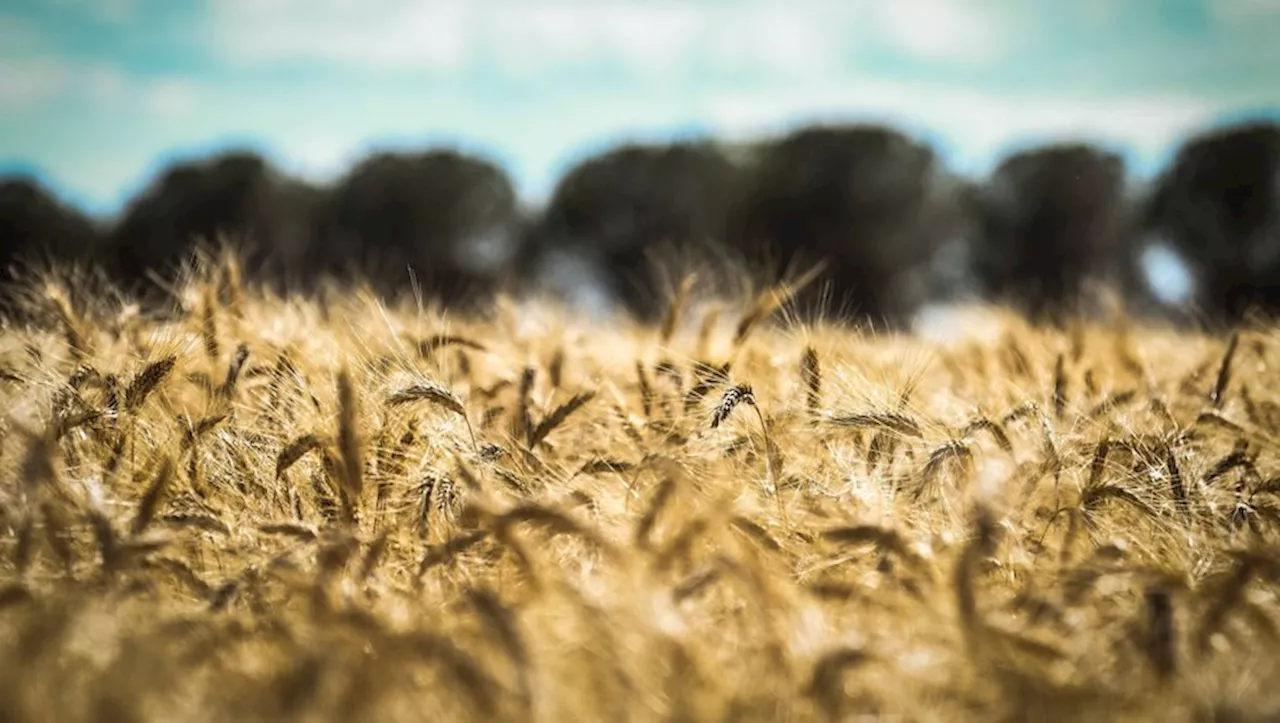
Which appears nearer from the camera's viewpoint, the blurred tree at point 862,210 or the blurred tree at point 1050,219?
the blurred tree at point 862,210

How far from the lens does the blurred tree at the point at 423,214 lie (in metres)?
24.8

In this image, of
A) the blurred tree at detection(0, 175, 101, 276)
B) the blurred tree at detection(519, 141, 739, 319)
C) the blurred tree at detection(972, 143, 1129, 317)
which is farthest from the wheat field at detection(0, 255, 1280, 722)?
the blurred tree at detection(0, 175, 101, 276)

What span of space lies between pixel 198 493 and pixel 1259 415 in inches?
130

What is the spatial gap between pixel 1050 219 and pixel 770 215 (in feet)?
23.5

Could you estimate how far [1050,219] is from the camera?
23.5m

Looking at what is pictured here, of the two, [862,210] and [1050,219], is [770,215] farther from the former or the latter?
[1050,219]

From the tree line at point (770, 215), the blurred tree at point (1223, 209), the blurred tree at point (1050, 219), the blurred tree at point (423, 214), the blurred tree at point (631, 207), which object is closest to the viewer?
Answer: the blurred tree at point (1223, 209)

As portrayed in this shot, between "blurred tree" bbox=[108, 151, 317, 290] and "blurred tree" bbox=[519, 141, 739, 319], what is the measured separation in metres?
6.86

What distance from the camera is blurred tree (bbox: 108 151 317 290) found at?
922 inches

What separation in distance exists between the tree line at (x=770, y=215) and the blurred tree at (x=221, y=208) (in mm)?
60

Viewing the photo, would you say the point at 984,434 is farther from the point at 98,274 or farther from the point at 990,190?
the point at 990,190

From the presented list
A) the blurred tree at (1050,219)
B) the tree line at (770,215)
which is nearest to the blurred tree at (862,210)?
the tree line at (770,215)

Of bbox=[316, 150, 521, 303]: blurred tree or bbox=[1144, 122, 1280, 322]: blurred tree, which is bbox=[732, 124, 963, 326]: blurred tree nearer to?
bbox=[1144, 122, 1280, 322]: blurred tree

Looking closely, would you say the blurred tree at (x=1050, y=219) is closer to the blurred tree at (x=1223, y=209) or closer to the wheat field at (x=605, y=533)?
the blurred tree at (x=1223, y=209)
